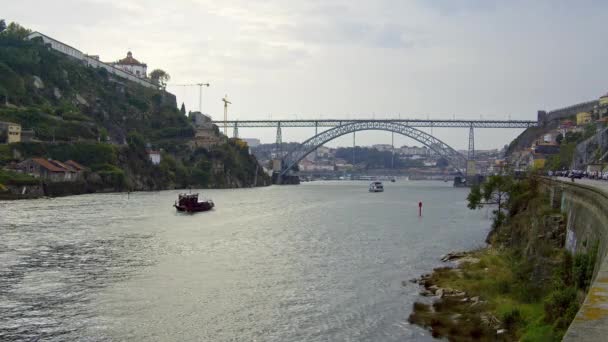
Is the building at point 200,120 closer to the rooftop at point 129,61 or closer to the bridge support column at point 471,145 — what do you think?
the rooftop at point 129,61

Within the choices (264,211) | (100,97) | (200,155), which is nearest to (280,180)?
(200,155)

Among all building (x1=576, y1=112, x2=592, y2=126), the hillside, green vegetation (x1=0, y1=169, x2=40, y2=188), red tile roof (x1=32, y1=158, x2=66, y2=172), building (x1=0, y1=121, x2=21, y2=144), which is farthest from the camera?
building (x1=576, y1=112, x2=592, y2=126)

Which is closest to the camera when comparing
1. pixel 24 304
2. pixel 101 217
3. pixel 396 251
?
pixel 24 304

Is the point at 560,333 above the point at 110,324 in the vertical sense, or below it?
above

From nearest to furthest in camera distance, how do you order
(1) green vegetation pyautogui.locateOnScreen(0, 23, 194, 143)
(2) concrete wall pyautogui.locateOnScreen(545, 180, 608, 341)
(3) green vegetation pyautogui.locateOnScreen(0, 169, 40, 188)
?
(2) concrete wall pyautogui.locateOnScreen(545, 180, 608, 341) → (3) green vegetation pyautogui.locateOnScreen(0, 169, 40, 188) → (1) green vegetation pyautogui.locateOnScreen(0, 23, 194, 143)

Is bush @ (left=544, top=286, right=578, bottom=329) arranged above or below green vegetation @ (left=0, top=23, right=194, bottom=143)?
below

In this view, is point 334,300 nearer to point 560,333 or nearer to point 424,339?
point 424,339

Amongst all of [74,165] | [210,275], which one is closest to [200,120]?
[74,165]

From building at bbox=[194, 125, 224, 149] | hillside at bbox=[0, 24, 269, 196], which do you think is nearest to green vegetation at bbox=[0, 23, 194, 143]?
hillside at bbox=[0, 24, 269, 196]

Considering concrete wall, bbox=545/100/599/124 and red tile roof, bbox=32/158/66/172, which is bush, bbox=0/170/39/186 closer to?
red tile roof, bbox=32/158/66/172
